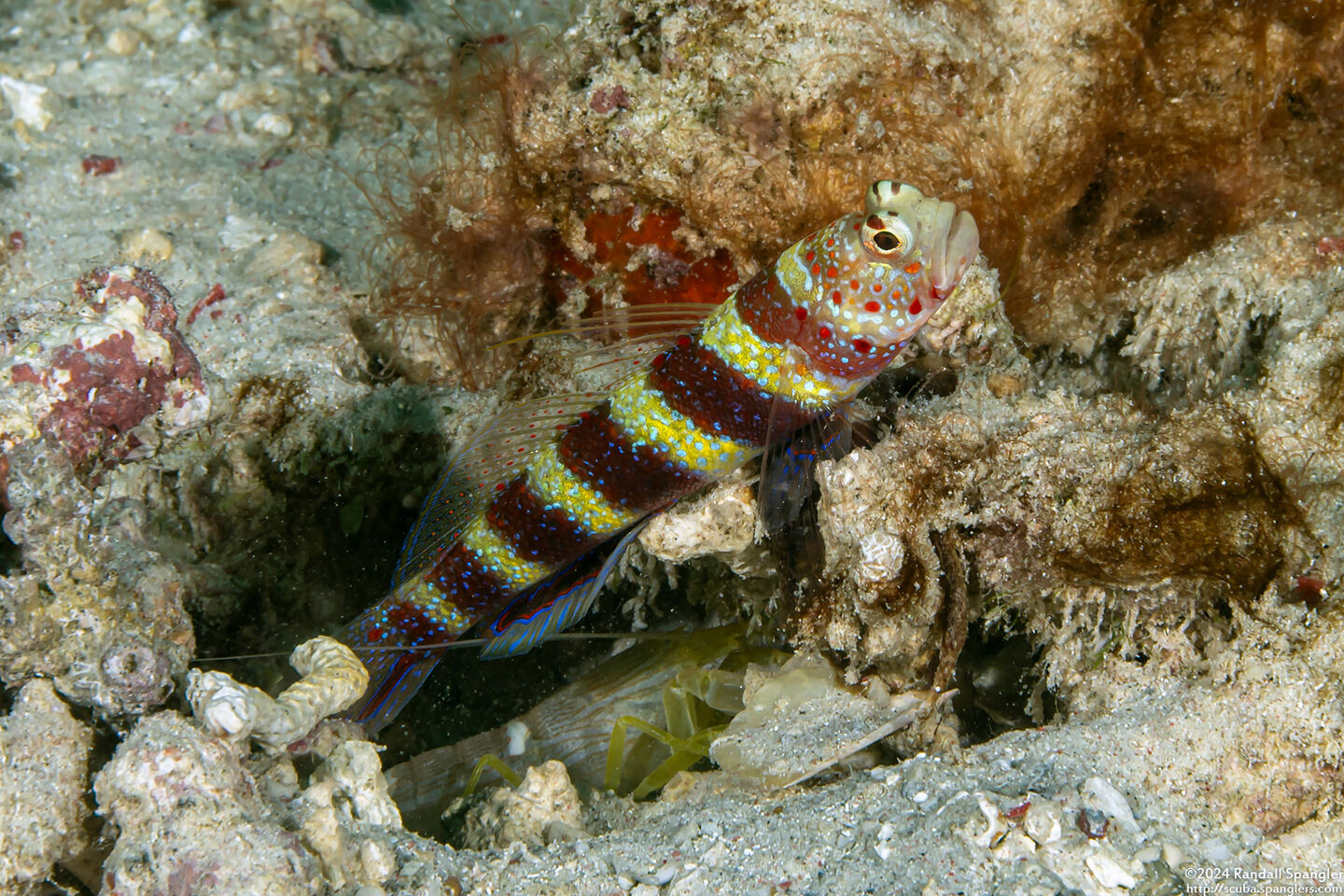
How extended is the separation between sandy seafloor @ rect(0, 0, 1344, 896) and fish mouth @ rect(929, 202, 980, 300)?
17.3 inches

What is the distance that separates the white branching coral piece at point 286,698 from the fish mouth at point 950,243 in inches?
91.1

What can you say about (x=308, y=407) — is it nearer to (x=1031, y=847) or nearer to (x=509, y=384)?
(x=509, y=384)

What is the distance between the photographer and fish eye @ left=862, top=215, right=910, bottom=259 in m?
2.62

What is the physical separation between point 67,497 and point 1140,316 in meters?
3.97

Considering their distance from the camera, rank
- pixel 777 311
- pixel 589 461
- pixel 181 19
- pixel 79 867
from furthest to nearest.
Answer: pixel 181 19 < pixel 589 461 < pixel 777 311 < pixel 79 867

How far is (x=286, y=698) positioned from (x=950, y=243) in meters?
2.50

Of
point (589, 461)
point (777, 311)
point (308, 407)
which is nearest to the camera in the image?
point (777, 311)

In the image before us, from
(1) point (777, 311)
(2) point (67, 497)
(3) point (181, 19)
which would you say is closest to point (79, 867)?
(2) point (67, 497)

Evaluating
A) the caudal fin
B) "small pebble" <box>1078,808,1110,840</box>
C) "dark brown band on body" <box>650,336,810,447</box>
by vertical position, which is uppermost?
"dark brown band on body" <box>650,336,810,447</box>

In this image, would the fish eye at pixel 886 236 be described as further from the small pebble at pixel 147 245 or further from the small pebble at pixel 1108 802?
the small pebble at pixel 147 245

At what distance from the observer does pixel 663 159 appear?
3.25 metres

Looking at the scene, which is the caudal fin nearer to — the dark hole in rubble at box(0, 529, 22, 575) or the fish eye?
the dark hole in rubble at box(0, 529, 22, 575)

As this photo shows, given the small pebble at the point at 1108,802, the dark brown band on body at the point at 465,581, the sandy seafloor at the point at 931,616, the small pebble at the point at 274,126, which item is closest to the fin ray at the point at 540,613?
the dark brown band on body at the point at 465,581

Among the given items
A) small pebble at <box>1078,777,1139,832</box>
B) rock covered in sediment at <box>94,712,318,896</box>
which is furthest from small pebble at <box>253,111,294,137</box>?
small pebble at <box>1078,777,1139,832</box>
